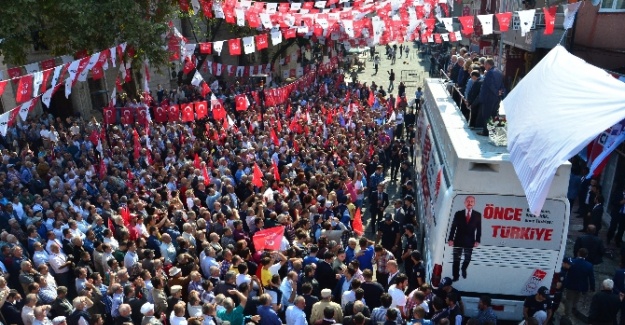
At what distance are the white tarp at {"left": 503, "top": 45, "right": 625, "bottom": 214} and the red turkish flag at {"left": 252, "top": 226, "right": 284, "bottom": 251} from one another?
4029mm

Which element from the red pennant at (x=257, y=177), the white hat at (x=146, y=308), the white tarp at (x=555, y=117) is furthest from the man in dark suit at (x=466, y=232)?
the red pennant at (x=257, y=177)

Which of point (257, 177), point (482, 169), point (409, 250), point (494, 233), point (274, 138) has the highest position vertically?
point (482, 169)

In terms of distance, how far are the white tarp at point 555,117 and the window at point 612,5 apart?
735 centimetres

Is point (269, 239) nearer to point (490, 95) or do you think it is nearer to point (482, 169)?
point (482, 169)

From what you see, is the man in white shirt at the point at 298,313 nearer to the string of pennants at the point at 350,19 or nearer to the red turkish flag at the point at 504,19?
the red turkish flag at the point at 504,19

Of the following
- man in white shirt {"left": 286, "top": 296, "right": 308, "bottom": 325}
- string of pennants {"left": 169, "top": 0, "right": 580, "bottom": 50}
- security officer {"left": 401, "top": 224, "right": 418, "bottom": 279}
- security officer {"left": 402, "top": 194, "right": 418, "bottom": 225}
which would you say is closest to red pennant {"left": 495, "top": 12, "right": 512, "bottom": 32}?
string of pennants {"left": 169, "top": 0, "right": 580, "bottom": 50}

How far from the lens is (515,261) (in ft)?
24.9

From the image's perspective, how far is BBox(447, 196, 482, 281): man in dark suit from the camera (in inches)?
297

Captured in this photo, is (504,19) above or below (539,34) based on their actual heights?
above

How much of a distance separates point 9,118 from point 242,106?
7.03 metres

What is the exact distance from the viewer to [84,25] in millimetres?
17016

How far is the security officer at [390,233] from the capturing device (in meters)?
10.1

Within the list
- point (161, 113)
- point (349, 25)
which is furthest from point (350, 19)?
point (161, 113)

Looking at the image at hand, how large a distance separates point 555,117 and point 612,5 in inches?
411
